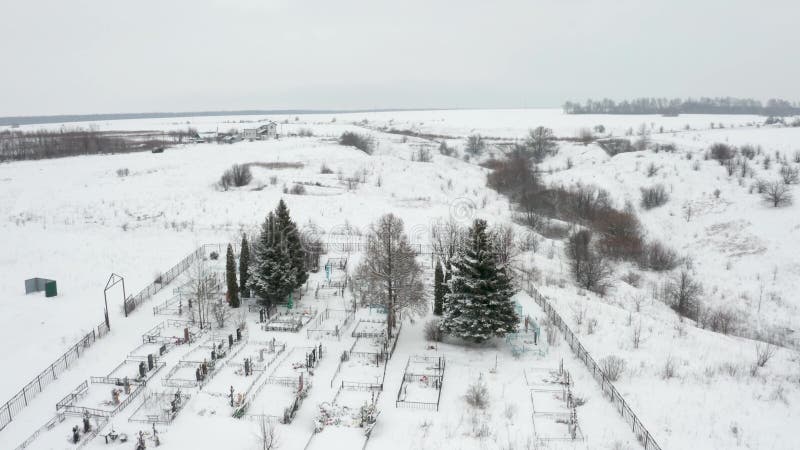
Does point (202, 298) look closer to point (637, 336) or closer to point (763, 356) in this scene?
point (637, 336)

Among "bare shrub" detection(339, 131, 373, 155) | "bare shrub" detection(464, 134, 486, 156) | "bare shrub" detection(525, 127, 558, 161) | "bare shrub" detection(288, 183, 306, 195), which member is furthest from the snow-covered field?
"bare shrub" detection(464, 134, 486, 156)

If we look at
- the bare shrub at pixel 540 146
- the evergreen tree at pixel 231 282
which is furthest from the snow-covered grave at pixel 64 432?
the bare shrub at pixel 540 146

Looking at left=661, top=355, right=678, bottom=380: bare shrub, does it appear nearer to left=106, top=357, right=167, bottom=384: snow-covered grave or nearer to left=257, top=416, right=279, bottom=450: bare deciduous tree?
left=257, top=416, right=279, bottom=450: bare deciduous tree

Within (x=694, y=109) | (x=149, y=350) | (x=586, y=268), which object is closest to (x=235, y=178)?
(x=149, y=350)

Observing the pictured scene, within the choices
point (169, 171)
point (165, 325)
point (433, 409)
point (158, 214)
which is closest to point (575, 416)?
point (433, 409)

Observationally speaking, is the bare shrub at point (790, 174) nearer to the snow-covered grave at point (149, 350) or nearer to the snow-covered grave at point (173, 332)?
the snow-covered grave at point (173, 332)

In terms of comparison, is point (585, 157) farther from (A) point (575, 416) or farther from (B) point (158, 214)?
(A) point (575, 416)
